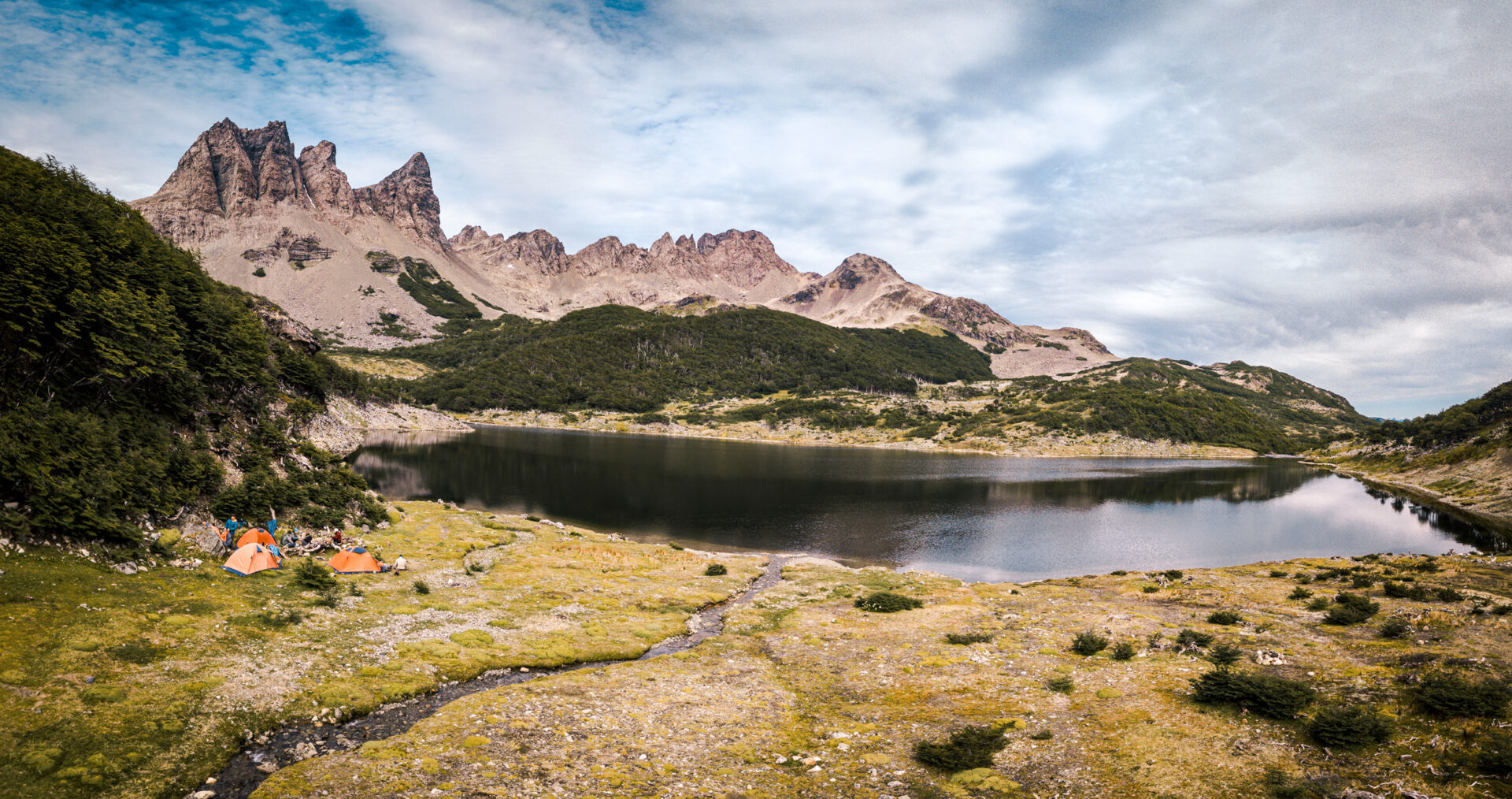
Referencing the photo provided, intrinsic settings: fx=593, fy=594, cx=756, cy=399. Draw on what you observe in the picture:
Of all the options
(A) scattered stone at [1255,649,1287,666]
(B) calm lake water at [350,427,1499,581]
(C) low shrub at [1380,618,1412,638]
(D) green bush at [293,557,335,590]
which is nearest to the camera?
(A) scattered stone at [1255,649,1287,666]

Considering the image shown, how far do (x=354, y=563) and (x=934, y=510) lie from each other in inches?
3473

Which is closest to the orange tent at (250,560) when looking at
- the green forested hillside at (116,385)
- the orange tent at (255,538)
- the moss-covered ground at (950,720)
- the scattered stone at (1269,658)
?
the orange tent at (255,538)

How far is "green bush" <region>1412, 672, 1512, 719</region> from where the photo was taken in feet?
56.0

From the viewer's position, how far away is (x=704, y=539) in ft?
251

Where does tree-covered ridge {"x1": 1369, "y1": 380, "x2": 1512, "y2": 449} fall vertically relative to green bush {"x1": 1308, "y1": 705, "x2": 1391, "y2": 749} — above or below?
above

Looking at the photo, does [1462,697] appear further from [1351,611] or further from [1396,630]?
[1351,611]

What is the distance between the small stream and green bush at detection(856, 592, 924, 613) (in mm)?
15845

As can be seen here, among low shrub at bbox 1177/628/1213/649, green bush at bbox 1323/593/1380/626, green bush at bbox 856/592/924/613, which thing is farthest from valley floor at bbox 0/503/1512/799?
green bush at bbox 856/592/924/613

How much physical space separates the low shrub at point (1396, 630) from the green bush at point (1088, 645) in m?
12.5

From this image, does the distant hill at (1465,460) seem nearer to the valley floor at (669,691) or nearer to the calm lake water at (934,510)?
the calm lake water at (934,510)

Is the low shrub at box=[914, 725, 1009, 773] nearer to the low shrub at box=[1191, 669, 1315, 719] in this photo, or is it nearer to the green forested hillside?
the low shrub at box=[1191, 669, 1315, 719]

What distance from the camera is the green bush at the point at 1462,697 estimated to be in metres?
17.1

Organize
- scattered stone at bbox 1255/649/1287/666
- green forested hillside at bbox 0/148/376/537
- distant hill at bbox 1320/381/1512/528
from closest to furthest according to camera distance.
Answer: scattered stone at bbox 1255/649/1287/666, green forested hillside at bbox 0/148/376/537, distant hill at bbox 1320/381/1512/528

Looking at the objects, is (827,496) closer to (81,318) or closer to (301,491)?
(301,491)
